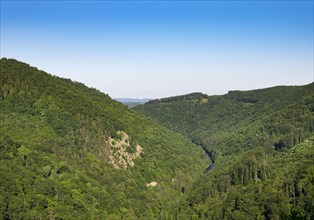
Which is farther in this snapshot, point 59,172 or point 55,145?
point 55,145

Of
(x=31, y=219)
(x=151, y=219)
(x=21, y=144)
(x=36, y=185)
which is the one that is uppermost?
(x=21, y=144)

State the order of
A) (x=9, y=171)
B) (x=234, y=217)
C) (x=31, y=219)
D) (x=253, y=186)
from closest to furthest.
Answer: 1. (x=31, y=219)
2. (x=9, y=171)
3. (x=234, y=217)
4. (x=253, y=186)

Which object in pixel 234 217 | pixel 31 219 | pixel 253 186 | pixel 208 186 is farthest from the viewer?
pixel 208 186

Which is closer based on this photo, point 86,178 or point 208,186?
point 86,178

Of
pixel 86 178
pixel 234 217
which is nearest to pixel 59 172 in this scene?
pixel 86 178

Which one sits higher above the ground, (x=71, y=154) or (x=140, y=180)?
(x=71, y=154)

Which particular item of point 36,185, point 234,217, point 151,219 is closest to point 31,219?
point 36,185

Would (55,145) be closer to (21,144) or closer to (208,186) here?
(21,144)

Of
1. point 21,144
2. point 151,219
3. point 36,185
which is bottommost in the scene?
point 151,219

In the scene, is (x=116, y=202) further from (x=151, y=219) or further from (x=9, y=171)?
(x=9, y=171)
